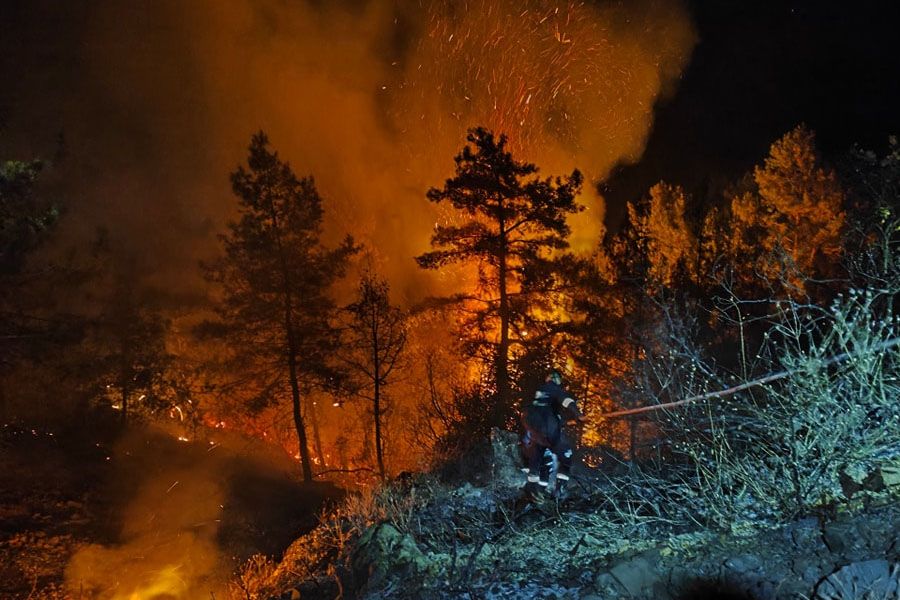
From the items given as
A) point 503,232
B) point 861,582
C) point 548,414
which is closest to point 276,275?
point 503,232

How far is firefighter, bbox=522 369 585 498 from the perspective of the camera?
25.5 feet

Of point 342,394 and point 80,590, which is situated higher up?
point 342,394

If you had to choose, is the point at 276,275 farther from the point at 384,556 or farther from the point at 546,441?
the point at 384,556

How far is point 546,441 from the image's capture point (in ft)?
25.6

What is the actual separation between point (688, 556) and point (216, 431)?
35.5 m

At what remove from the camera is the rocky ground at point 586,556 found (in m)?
4.09

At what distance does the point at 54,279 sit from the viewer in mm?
19562

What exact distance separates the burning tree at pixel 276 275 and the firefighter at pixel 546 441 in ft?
47.7

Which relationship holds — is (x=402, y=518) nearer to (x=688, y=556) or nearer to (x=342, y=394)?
(x=688, y=556)

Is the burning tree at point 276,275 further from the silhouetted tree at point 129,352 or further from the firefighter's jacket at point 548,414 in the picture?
the firefighter's jacket at point 548,414

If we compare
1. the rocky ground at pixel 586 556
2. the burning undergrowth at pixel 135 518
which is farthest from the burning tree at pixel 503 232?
the rocky ground at pixel 586 556

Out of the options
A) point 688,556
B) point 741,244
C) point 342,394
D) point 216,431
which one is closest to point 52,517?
point 342,394

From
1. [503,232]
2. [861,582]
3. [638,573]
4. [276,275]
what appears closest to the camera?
[861,582]

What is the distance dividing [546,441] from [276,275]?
49.7 feet
